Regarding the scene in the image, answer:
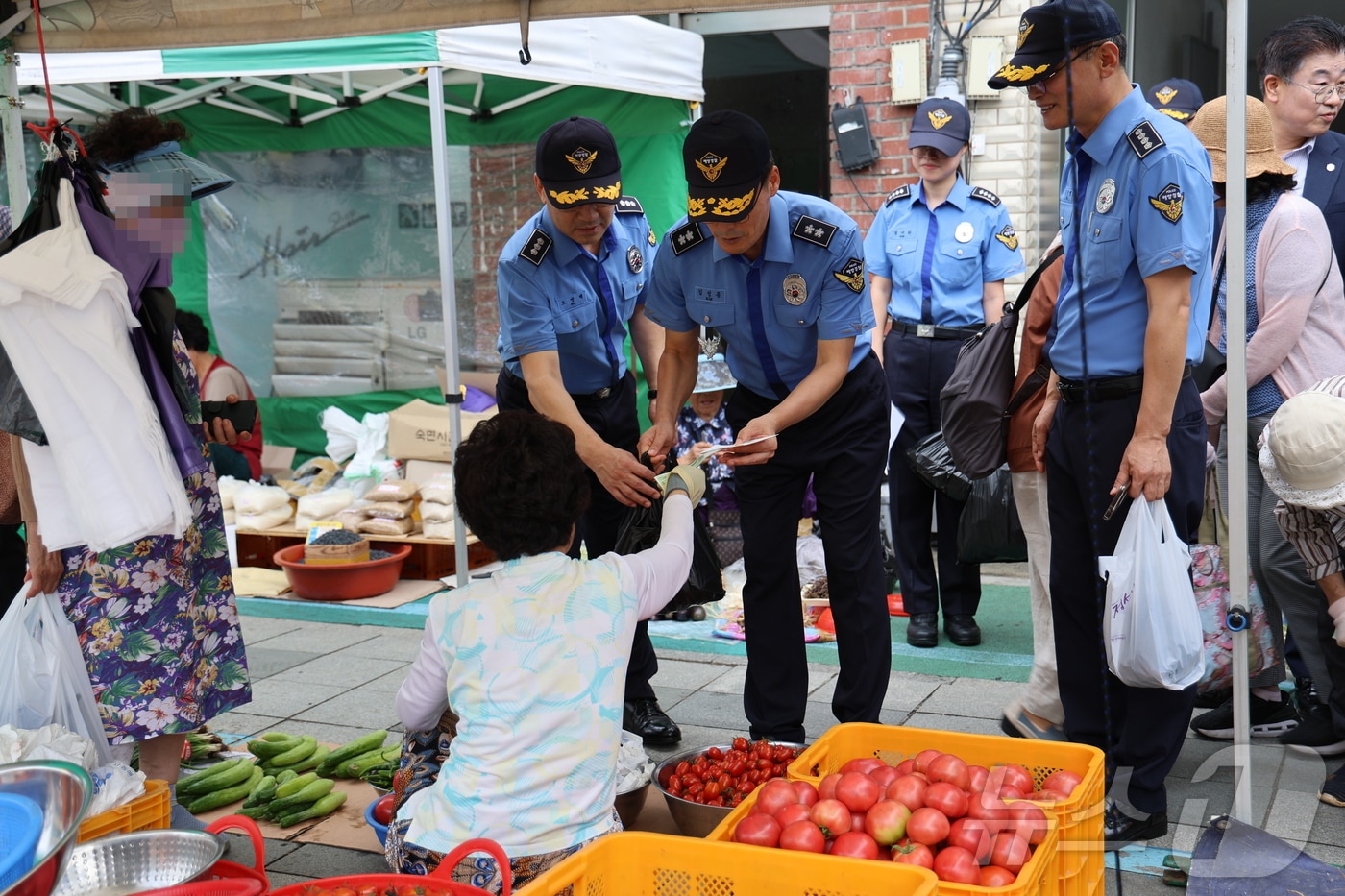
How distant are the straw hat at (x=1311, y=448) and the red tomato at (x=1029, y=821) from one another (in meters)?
1.28

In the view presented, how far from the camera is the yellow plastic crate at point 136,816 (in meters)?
2.71

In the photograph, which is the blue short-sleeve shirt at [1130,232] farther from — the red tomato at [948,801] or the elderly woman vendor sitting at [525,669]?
the elderly woman vendor sitting at [525,669]

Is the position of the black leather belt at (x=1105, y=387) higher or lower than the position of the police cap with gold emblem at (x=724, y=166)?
lower

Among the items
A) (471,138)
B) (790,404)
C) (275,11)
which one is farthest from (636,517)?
(471,138)

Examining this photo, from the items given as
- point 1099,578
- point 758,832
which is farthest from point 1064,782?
point 1099,578

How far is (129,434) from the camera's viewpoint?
9.59ft

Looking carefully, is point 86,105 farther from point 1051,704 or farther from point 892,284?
point 1051,704

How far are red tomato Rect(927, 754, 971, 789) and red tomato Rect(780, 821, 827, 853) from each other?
0.31 m

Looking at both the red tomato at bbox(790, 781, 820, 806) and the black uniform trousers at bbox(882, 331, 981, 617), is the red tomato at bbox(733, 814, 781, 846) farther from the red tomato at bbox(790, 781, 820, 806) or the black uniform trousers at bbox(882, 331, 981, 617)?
the black uniform trousers at bbox(882, 331, 981, 617)

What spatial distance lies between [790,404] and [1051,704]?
1.33 meters

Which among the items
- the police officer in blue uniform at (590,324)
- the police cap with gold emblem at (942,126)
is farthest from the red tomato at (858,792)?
the police cap with gold emblem at (942,126)

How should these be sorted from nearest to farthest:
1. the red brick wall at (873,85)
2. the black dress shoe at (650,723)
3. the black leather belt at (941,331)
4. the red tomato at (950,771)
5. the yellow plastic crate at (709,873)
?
the yellow plastic crate at (709,873) → the red tomato at (950,771) → the black dress shoe at (650,723) → the black leather belt at (941,331) → the red brick wall at (873,85)

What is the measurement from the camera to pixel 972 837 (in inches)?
86.2

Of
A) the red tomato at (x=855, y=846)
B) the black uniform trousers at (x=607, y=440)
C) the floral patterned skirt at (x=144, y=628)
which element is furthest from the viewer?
the black uniform trousers at (x=607, y=440)
